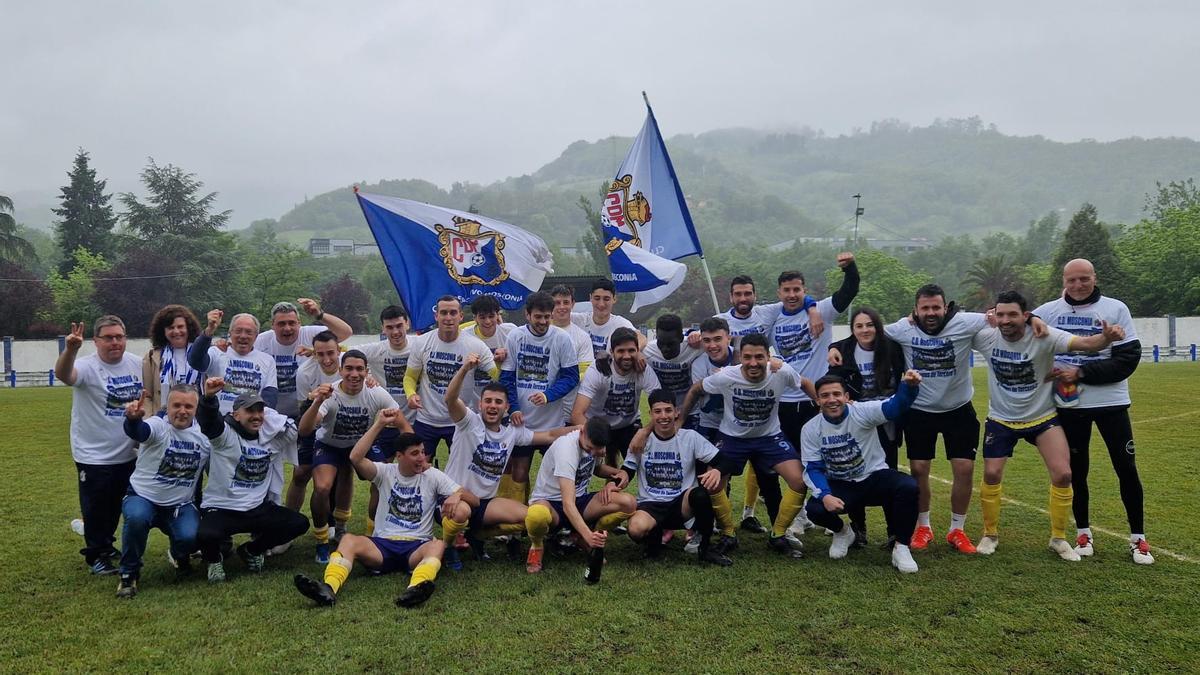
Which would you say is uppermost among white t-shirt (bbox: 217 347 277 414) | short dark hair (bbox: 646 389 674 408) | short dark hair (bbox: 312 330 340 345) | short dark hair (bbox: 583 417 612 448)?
short dark hair (bbox: 312 330 340 345)

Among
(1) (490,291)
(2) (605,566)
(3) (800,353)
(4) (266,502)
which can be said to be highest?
(1) (490,291)

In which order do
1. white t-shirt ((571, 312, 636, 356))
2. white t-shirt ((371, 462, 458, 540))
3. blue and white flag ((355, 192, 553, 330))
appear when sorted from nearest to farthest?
white t-shirt ((371, 462, 458, 540)) < white t-shirt ((571, 312, 636, 356)) < blue and white flag ((355, 192, 553, 330))

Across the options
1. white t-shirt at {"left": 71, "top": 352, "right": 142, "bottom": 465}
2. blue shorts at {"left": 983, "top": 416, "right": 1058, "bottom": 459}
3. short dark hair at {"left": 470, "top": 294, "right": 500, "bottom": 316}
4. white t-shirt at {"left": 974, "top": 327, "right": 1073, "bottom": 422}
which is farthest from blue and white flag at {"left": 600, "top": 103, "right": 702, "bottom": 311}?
white t-shirt at {"left": 71, "top": 352, "right": 142, "bottom": 465}

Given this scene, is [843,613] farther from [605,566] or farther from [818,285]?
[818,285]

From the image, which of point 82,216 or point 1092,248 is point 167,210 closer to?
point 82,216

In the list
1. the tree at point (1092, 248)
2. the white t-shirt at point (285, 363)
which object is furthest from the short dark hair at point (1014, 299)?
the tree at point (1092, 248)

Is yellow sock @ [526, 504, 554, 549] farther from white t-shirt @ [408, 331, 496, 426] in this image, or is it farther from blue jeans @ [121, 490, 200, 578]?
blue jeans @ [121, 490, 200, 578]

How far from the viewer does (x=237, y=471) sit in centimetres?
598

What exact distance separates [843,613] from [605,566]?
5.77ft

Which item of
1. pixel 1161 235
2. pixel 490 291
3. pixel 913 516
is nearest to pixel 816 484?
pixel 913 516

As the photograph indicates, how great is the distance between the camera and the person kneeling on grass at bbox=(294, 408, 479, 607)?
5641mm

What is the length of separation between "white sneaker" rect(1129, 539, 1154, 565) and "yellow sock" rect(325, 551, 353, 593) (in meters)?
5.20

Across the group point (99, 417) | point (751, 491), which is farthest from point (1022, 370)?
point (99, 417)

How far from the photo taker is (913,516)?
580 cm
